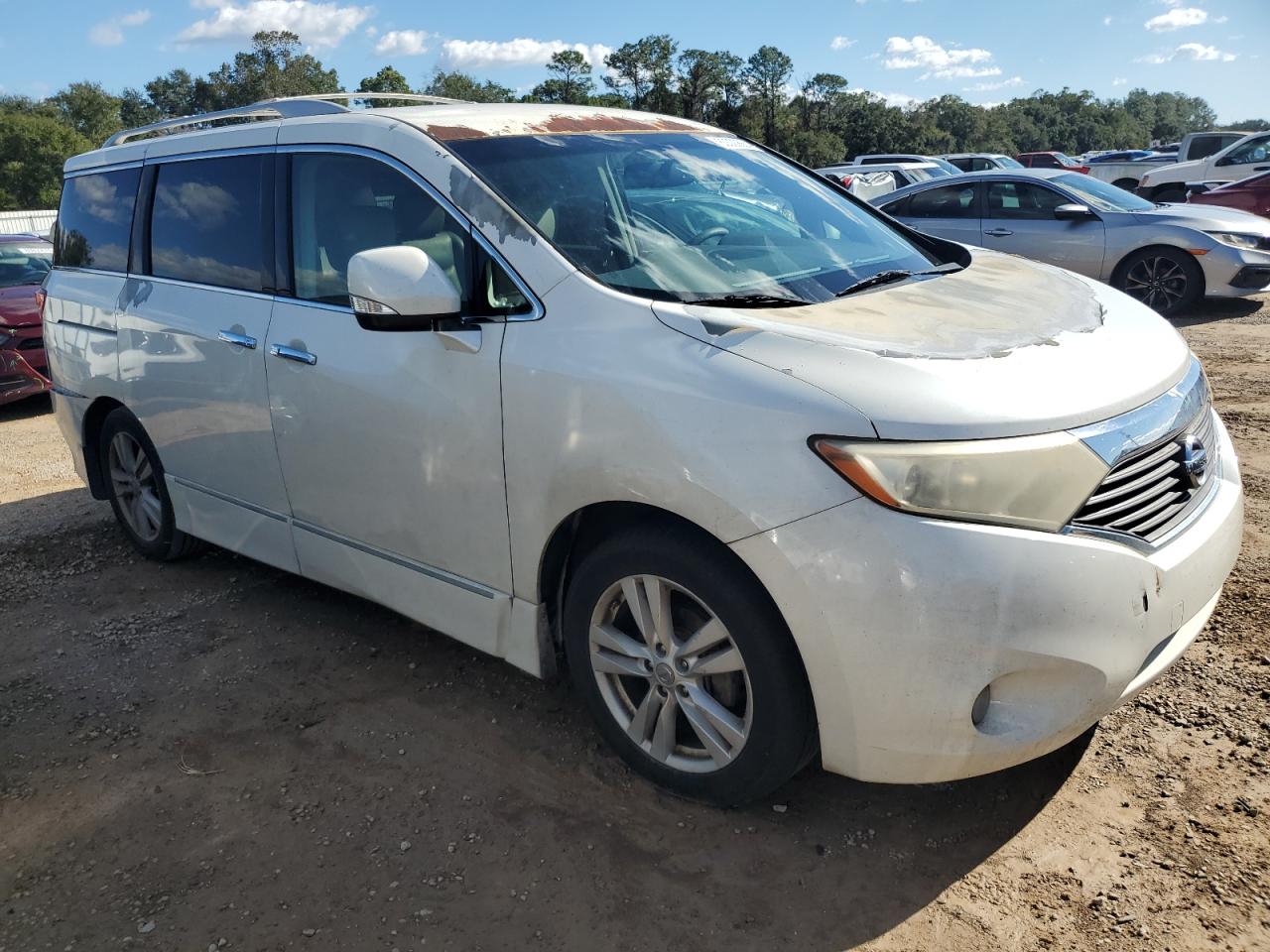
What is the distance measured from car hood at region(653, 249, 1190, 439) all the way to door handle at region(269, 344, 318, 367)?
1.37 meters

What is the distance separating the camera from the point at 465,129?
3.12 metres

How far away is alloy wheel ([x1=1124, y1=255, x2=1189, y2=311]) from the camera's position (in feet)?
31.6

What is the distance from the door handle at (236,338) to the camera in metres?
3.54

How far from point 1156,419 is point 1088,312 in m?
0.60

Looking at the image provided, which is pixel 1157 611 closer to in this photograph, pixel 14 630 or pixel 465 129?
pixel 465 129

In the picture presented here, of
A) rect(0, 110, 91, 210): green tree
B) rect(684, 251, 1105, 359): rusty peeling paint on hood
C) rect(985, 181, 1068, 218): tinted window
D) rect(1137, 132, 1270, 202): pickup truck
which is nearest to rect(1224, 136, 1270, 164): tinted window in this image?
rect(1137, 132, 1270, 202): pickup truck

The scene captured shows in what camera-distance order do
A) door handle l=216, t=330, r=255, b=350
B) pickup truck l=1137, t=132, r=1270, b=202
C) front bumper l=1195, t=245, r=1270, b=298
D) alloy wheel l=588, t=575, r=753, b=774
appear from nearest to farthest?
1. alloy wheel l=588, t=575, r=753, b=774
2. door handle l=216, t=330, r=255, b=350
3. front bumper l=1195, t=245, r=1270, b=298
4. pickup truck l=1137, t=132, r=1270, b=202

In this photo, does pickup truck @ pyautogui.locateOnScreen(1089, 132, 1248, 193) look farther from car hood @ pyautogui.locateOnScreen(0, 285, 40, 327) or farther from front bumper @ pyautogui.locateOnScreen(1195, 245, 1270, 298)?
car hood @ pyautogui.locateOnScreen(0, 285, 40, 327)

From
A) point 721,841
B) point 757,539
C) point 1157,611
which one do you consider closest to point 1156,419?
point 1157,611

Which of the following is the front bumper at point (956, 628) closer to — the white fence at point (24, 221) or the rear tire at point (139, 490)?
the rear tire at point (139, 490)

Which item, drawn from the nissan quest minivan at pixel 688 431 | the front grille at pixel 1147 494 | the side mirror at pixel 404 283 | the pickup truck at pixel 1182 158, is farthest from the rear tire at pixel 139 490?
the pickup truck at pixel 1182 158

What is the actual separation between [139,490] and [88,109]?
80.6 metres

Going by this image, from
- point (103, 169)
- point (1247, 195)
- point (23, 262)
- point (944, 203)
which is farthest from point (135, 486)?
point (1247, 195)

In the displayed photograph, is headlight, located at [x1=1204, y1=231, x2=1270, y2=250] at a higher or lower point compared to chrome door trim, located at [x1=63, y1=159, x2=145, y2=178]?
lower
